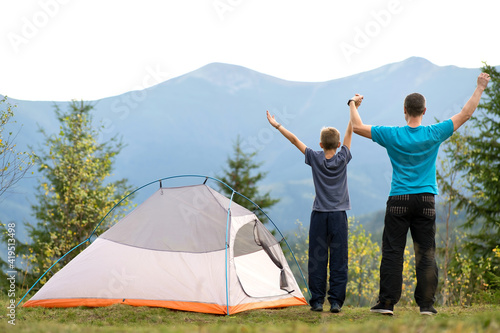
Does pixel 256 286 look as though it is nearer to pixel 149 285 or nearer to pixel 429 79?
pixel 149 285

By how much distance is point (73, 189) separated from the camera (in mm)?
13766

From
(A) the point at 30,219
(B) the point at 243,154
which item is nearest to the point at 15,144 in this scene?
(A) the point at 30,219

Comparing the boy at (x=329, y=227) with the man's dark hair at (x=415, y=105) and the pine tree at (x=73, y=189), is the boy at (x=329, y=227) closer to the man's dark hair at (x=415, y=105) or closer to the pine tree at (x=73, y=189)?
the man's dark hair at (x=415, y=105)

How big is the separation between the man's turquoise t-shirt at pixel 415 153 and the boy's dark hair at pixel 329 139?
72cm

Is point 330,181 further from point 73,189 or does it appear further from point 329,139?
point 73,189

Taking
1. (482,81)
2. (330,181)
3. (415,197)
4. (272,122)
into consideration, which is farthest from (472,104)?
(272,122)

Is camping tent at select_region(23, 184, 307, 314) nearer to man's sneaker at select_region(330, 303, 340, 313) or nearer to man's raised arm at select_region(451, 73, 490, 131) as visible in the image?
man's sneaker at select_region(330, 303, 340, 313)

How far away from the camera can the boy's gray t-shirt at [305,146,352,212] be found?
5184mm

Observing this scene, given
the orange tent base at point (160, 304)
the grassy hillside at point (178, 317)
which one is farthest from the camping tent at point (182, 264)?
the grassy hillside at point (178, 317)

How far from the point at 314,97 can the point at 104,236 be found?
116m

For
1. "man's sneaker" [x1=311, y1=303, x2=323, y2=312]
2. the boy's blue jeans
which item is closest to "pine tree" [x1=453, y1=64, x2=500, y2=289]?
the boy's blue jeans

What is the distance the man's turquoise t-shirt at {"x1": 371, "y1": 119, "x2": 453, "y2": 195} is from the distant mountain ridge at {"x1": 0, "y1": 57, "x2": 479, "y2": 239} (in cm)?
7155

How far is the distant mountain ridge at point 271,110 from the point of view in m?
91.7

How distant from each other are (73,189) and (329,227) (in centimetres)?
1045
